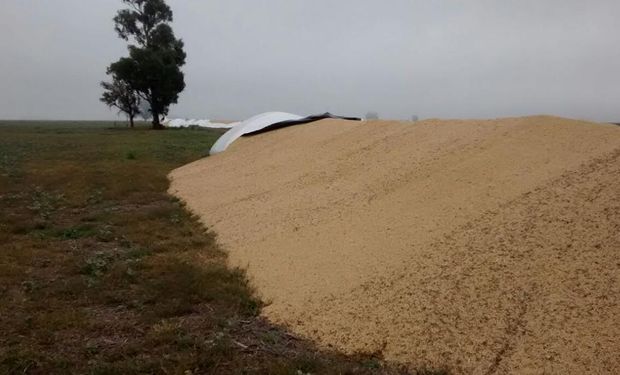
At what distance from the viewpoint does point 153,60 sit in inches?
1179

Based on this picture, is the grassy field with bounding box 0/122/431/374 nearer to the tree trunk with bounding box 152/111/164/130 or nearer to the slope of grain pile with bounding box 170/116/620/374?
the slope of grain pile with bounding box 170/116/620/374

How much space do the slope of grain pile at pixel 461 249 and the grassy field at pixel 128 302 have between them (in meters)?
0.31

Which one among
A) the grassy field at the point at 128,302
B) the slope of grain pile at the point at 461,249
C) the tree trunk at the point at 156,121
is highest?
the tree trunk at the point at 156,121

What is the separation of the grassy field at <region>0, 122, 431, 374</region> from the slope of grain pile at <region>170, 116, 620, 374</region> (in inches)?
12.2

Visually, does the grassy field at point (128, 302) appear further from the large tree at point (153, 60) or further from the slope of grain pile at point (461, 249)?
the large tree at point (153, 60)

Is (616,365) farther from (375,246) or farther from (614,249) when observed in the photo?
(375,246)

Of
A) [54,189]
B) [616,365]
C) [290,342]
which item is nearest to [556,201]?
[616,365]

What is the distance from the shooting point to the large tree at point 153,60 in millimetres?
30219

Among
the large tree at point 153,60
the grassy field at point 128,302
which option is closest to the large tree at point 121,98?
the large tree at point 153,60

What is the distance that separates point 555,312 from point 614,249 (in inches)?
30.1

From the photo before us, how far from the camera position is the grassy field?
3168 mm

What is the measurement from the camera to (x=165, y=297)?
167 inches

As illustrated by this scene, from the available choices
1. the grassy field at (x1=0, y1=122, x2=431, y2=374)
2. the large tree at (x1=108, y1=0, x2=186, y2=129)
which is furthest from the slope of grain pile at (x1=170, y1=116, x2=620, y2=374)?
the large tree at (x1=108, y1=0, x2=186, y2=129)

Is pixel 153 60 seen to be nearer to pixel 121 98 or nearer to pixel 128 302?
pixel 121 98
